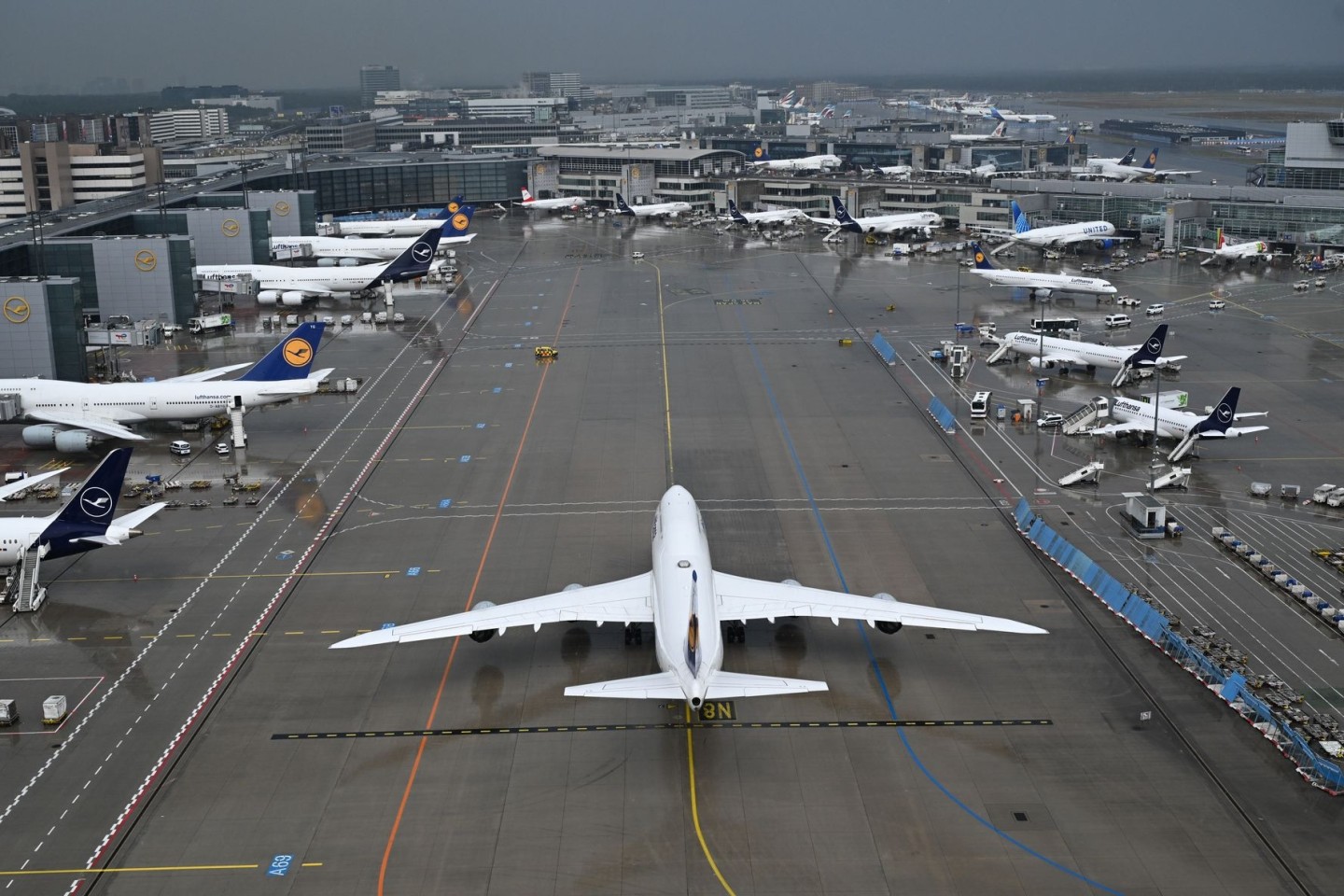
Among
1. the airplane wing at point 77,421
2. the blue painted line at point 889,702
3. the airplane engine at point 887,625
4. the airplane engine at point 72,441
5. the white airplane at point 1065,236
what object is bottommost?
the blue painted line at point 889,702

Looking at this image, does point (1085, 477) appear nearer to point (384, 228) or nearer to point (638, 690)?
point (638, 690)

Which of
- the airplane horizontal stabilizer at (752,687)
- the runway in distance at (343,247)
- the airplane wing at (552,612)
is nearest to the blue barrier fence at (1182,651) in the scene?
the airplane horizontal stabilizer at (752,687)

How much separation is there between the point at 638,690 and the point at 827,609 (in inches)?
452

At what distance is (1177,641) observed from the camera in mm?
50750

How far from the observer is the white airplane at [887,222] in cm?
17855

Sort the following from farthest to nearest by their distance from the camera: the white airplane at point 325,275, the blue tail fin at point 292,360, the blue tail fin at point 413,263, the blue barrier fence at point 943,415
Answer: the blue tail fin at point 413,263
the white airplane at point 325,275
the blue barrier fence at point 943,415
the blue tail fin at point 292,360

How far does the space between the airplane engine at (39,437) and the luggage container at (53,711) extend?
39385 mm

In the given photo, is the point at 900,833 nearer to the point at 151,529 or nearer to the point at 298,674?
the point at 298,674

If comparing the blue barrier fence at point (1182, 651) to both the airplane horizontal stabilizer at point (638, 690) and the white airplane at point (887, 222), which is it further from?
the white airplane at point (887, 222)

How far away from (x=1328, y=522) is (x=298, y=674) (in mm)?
52384

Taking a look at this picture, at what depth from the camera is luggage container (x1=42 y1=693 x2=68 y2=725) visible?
46.7m

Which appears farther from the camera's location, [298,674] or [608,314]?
[608,314]

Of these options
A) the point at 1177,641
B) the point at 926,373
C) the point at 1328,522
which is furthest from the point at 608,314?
the point at 1177,641

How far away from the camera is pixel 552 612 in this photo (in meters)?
50.0
